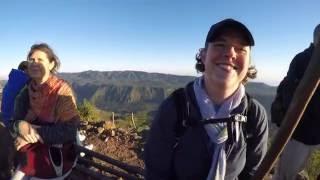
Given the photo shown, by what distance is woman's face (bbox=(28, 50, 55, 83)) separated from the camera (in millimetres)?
4305

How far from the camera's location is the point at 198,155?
2.11m

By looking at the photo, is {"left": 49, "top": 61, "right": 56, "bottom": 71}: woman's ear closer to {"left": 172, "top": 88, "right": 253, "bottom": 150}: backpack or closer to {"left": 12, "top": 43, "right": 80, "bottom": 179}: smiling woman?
{"left": 12, "top": 43, "right": 80, "bottom": 179}: smiling woman

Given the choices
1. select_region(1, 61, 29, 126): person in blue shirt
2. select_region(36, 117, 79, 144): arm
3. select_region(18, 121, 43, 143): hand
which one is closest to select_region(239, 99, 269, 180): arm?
select_region(36, 117, 79, 144): arm

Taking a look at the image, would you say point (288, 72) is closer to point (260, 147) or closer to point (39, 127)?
point (260, 147)

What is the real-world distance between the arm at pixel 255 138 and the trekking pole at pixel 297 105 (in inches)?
32.5

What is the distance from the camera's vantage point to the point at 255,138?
2215 mm

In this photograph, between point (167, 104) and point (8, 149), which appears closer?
point (167, 104)

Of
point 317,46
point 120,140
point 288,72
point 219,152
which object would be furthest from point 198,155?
Result: point 120,140

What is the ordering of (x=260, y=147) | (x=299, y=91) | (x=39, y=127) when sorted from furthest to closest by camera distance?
1. (x=39, y=127)
2. (x=260, y=147)
3. (x=299, y=91)

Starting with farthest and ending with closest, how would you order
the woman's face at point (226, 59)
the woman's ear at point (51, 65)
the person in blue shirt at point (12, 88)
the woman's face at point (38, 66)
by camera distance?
the person in blue shirt at point (12, 88) < the woman's ear at point (51, 65) < the woman's face at point (38, 66) < the woman's face at point (226, 59)

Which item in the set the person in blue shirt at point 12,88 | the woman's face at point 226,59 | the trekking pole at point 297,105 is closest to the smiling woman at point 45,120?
the person in blue shirt at point 12,88

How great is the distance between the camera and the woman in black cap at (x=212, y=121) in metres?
2.05

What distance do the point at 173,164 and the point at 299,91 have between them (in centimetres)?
117

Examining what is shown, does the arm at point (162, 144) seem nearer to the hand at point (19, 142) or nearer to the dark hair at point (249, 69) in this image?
the dark hair at point (249, 69)
